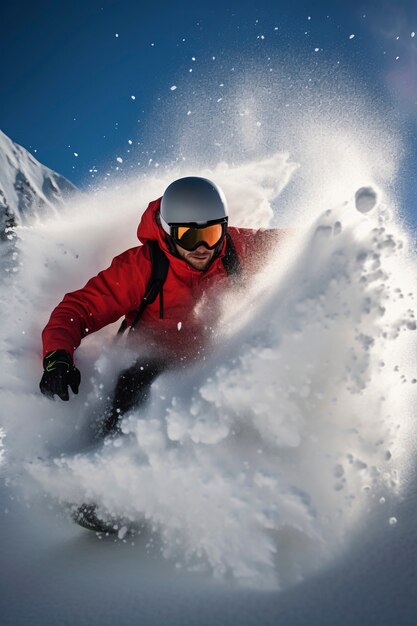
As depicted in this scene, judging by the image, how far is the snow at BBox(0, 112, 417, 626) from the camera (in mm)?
2139

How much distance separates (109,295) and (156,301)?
38cm

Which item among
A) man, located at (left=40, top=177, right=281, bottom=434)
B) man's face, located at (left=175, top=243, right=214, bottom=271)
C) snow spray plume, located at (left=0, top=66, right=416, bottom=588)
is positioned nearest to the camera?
snow spray plume, located at (left=0, top=66, right=416, bottom=588)

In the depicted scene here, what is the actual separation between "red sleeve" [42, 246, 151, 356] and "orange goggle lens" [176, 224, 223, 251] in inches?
14.3

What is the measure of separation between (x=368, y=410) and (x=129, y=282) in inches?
79.5

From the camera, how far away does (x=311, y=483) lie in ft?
8.25

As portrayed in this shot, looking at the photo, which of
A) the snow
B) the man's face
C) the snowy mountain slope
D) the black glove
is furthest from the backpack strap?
the snowy mountain slope

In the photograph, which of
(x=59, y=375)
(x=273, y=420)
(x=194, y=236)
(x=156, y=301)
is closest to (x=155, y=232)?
(x=194, y=236)

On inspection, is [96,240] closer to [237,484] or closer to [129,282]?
[129,282]

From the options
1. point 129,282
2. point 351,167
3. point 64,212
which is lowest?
point 129,282

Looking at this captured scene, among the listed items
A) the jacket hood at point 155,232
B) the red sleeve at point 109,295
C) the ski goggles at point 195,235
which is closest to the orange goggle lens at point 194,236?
the ski goggles at point 195,235

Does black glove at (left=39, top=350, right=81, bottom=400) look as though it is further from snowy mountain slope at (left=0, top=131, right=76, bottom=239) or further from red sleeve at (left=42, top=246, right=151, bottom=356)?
snowy mountain slope at (left=0, top=131, right=76, bottom=239)

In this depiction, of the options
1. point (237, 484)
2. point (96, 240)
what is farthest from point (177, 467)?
point (96, 240)

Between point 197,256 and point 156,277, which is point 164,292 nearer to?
point 156,277

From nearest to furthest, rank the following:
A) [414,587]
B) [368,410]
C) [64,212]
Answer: [414,587] → [368,410] → [64,212]
